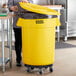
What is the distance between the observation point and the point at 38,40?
115 inches

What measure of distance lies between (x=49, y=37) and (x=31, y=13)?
425mm

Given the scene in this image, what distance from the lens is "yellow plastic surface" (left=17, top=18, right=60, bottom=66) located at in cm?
290

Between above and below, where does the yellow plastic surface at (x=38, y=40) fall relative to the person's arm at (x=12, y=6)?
below

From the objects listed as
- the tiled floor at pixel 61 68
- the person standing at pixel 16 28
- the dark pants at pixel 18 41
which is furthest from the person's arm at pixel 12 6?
the tiled floor at pixel 61 68

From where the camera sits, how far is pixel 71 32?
597cm

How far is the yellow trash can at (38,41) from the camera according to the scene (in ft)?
9.52

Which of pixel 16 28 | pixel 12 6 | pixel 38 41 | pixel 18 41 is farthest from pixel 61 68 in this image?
pixel 12 6

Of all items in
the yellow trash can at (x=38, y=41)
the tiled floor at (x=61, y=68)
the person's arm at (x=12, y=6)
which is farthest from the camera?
the person's arm at (x=12, y=6)

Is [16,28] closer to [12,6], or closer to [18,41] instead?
[18,41]

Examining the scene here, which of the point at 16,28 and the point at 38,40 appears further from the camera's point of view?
the point at 16,28

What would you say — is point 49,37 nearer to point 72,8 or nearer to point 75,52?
point 75,52

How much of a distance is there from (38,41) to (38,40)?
14 millimetres

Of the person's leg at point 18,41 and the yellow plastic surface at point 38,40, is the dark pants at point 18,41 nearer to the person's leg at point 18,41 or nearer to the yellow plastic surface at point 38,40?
the person's leg at point 18,41

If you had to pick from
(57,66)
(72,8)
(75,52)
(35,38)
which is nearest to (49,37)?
(35,38)
